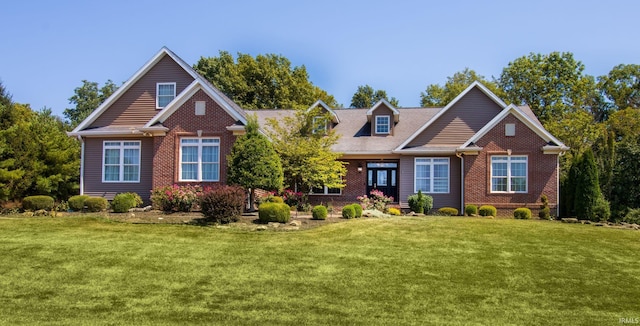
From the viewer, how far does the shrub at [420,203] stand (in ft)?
78.0

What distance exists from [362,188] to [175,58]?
10.8 metres

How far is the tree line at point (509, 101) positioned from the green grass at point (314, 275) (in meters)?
7.60

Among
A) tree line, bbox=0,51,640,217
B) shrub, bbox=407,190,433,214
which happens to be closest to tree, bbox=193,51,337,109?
tree line, bbox=0,51,640,217

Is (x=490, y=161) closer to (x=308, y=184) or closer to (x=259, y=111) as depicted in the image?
(x=308, y=184)

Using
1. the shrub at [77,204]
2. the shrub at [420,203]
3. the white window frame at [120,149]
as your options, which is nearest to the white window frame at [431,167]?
the shrub at [420,203]

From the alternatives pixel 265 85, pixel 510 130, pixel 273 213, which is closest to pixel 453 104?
pixel 510 130

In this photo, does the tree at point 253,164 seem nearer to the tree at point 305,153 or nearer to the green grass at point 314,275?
the tree at point 305,153

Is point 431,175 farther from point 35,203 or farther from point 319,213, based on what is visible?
→ point 35,203

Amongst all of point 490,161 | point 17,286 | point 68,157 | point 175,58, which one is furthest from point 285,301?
point 68,157

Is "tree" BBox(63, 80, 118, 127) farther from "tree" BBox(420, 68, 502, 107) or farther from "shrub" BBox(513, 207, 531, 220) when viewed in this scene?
"shrub" BBox(513, 207, 531, 220)

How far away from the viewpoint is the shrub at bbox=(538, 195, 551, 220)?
23.0 m

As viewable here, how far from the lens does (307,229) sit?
57.3 ft

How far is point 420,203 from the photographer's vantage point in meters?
23.8

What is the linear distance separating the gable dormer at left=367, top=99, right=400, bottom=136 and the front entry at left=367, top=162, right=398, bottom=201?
2.16m
